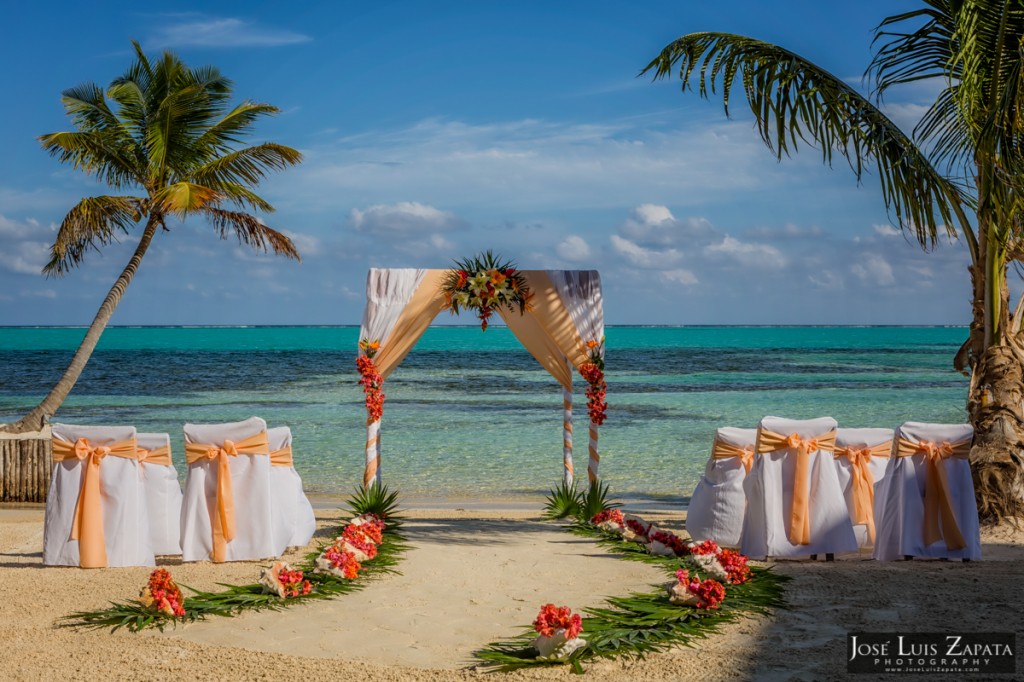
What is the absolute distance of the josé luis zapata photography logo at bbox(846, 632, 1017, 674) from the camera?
4602 millimetres

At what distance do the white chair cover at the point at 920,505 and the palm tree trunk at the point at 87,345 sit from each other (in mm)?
9617

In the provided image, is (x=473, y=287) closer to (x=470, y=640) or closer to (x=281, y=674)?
(x=470, y=640)

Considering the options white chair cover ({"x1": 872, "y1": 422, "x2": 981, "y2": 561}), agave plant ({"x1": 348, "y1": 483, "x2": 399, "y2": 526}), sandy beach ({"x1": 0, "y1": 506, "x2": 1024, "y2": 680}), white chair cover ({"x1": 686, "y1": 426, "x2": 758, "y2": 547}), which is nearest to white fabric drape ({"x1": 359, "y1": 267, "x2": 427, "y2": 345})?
agave plant ({"x1": 348, "y1": 483, "x2": 399, "y2": 526})

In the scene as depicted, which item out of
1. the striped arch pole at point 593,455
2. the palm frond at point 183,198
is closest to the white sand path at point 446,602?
the striped arch pole at point 593,455

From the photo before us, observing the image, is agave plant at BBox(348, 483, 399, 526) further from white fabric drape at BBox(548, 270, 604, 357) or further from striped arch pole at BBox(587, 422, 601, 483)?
white fabric drape at BBox(548, 270, 604, 357)

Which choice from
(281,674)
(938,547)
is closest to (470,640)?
(281,674)

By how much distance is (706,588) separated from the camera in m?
5.67

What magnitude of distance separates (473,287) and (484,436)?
939 centimetres

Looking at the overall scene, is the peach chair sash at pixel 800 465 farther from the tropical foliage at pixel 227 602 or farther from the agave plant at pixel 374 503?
the agave plant at pixel 374 503

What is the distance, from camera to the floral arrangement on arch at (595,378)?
360 inches

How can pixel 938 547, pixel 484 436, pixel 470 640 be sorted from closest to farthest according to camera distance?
pixel 470 640, pixel 938 547, pixel 484 436

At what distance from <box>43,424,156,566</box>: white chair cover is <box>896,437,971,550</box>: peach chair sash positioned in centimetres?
582

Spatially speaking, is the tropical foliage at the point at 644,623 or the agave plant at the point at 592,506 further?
the agave plant at the point at 592,506

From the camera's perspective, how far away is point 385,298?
9000 millimetres
